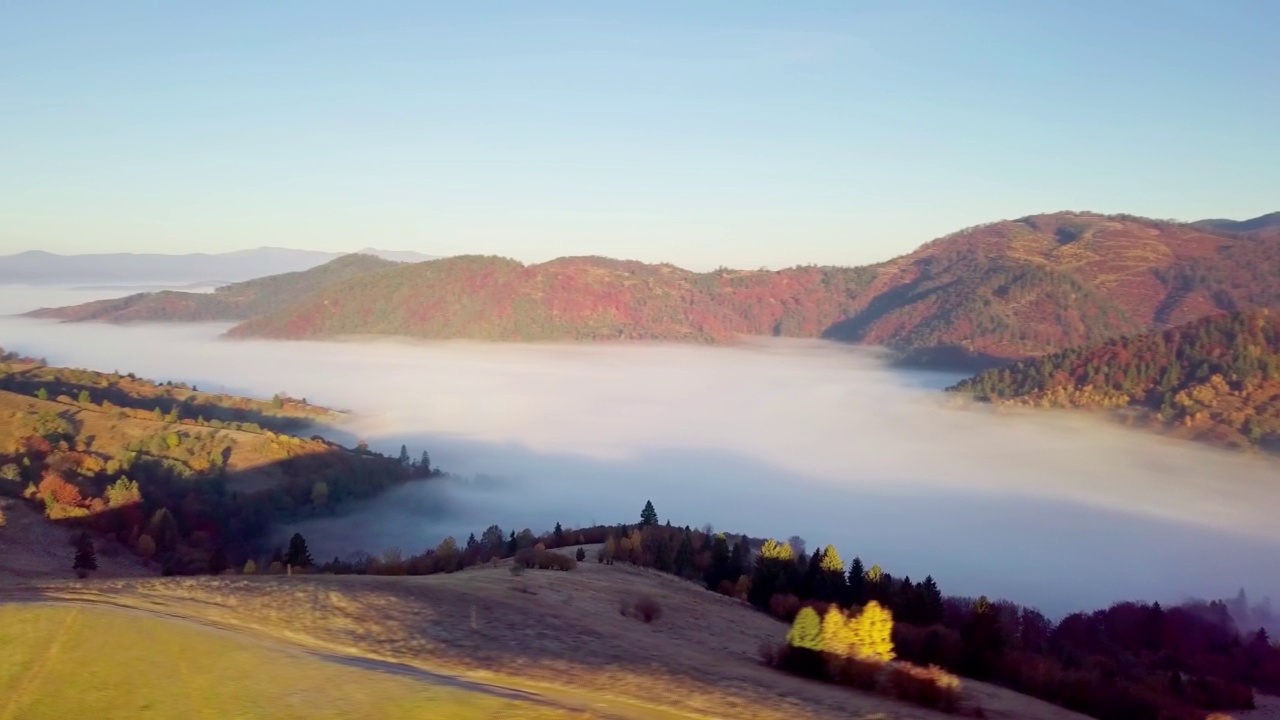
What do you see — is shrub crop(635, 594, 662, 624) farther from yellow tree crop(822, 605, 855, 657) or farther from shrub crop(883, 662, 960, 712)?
shrub crop(883, 662, 960, 712)

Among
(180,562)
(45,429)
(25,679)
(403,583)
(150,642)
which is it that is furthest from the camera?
(45,429)

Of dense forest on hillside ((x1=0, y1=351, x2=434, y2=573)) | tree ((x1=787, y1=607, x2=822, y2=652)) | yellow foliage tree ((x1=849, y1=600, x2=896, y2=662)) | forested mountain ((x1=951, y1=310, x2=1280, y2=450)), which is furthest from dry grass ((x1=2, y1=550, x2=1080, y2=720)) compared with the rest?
forested mountain ((x1=951, y1=310, x2=1280, y2=450))

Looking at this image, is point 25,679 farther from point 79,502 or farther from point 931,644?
point 79,502

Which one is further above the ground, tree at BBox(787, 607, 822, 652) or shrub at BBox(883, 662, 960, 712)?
tree at BBox(787, 607, 822, 652)

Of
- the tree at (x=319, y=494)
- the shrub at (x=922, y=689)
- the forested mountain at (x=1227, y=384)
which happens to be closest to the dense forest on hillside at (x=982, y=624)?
the shrub at (x=922, y=689)

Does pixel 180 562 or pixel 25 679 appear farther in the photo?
pixel 180 562

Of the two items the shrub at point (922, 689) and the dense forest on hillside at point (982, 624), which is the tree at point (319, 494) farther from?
the shrub at point (922, 689)

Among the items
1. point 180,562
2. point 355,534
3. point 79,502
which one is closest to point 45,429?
point 79,502

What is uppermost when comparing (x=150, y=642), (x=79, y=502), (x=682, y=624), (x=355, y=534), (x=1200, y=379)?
(x=1200, y=379)
